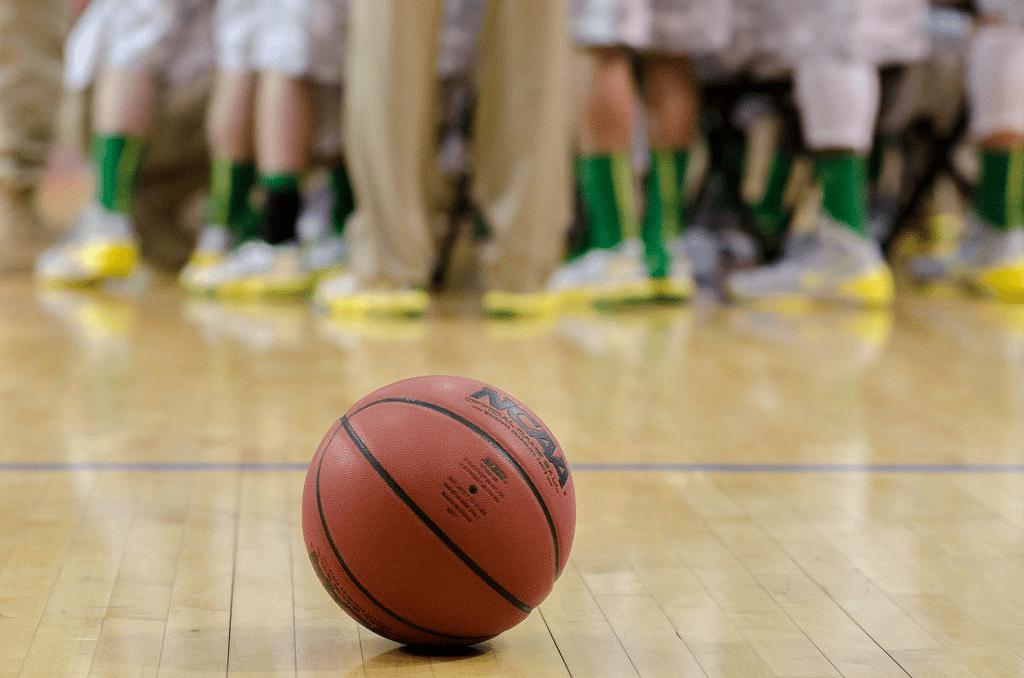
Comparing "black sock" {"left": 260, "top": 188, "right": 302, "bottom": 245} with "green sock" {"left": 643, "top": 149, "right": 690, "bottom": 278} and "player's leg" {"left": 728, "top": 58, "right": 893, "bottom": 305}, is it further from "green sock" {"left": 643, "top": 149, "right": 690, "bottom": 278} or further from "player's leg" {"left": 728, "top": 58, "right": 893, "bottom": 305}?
"player's leg" {"left": 728, "top": 58, "right": 893, "bottom": 305}

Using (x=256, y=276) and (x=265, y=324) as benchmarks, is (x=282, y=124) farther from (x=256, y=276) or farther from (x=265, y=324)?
(x=265, y=324)

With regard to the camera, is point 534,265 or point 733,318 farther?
point 733,318

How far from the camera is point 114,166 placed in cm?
434

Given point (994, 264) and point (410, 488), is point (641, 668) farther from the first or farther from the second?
point (994, 264)

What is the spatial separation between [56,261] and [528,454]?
335 centimetres

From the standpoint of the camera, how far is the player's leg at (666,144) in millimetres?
4312

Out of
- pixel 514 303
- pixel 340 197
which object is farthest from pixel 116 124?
pixel 514 303

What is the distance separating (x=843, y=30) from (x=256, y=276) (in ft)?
6.07

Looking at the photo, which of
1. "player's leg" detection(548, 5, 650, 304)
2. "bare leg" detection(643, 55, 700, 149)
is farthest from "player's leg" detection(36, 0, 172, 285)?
"bare leg" detection(643, 55, 700, 149)

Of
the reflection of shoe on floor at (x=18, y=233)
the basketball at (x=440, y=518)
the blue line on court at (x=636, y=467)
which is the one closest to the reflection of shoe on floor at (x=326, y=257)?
the reflection of shoe on floor at (x=18, y=233)

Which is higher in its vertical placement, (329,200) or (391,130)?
(391,130)

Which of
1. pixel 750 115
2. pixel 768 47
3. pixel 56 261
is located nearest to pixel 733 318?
pixel 768 47

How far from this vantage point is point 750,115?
5098 millimetres

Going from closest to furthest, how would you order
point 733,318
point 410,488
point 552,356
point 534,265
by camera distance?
point 410,488 → point 552,356 → point 534,265 → point 733,318
